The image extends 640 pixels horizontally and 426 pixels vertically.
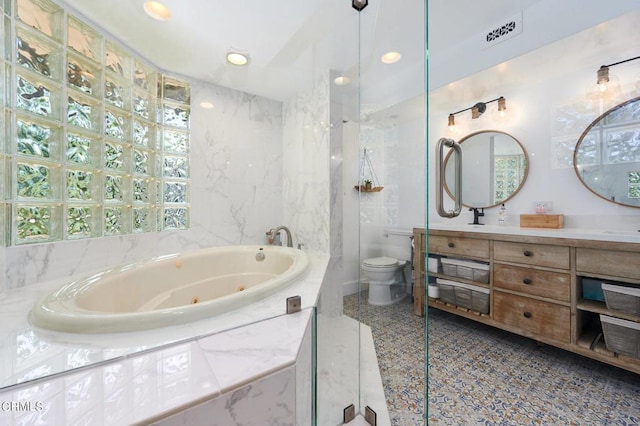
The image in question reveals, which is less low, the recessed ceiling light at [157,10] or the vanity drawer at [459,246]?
the recessed ceiling light at [157,10]

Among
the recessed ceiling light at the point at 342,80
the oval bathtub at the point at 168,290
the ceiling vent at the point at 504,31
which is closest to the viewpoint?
the oval bathtub at the point at 168,290

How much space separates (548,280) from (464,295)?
0.54 meters

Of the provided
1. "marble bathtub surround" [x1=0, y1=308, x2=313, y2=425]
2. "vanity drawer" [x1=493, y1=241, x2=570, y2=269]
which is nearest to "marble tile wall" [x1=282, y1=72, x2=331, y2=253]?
"vanity drawer" [x1=493, y1=241, x2=570, y2=269]

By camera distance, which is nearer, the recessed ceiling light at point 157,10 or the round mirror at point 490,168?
the recessed ceiling light at point 157,10

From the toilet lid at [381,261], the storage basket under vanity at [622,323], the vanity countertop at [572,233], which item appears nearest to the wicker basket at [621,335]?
the storage basket under vanity at [622,323]

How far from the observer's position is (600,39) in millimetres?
1446

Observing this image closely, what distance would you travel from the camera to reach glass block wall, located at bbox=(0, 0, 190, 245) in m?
1.19

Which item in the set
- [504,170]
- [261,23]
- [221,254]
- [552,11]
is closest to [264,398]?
[221,254]

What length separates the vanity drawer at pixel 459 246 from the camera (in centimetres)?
184

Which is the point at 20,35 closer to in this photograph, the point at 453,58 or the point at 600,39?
the point at 453,58

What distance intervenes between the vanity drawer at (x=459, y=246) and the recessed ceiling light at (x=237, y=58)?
6.88 feet

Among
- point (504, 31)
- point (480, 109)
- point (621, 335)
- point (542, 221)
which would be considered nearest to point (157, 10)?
point (504, 31)

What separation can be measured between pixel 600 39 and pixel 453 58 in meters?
0.78

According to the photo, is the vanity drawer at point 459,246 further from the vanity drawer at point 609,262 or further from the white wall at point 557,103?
the vanity drawer at point 609,262
